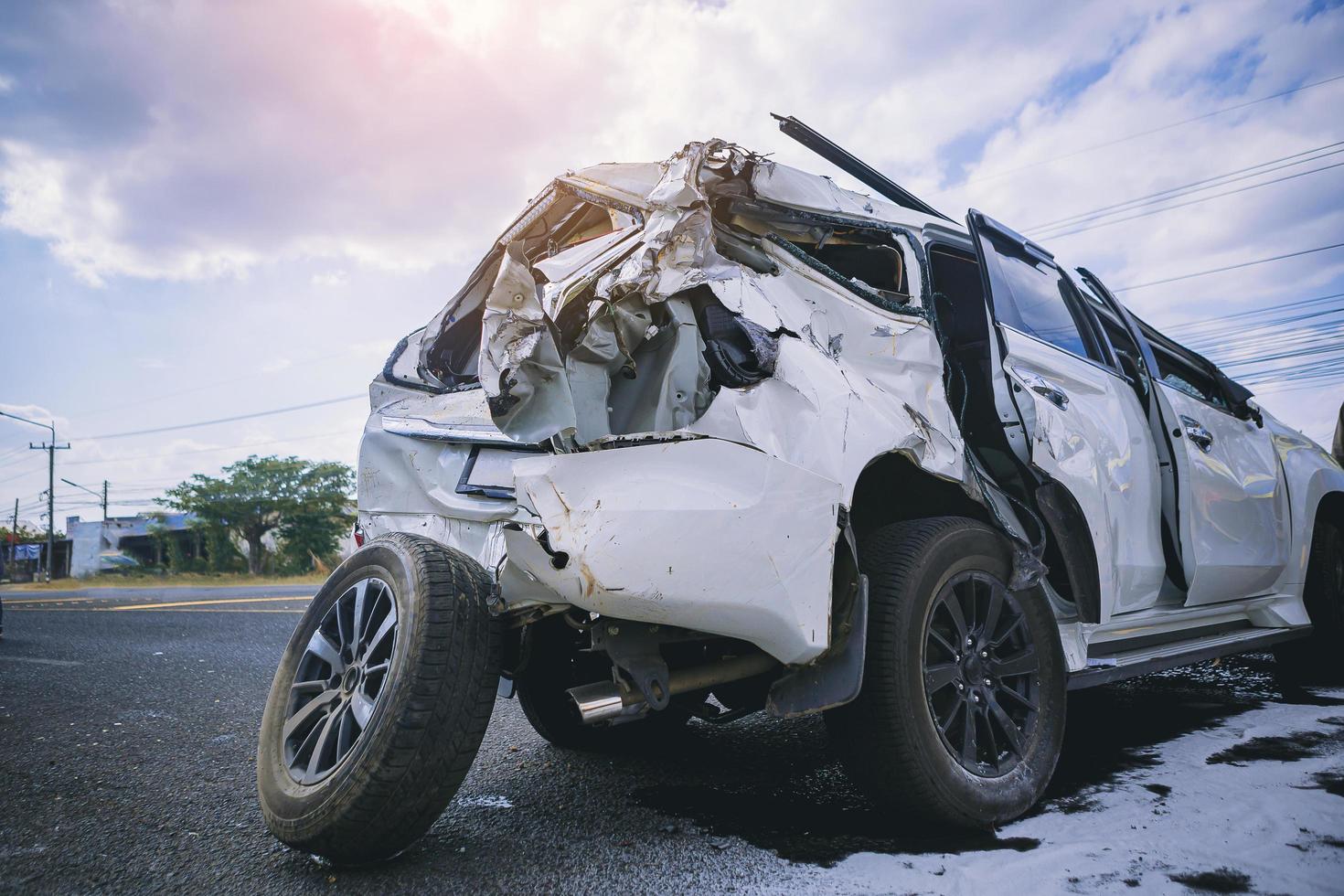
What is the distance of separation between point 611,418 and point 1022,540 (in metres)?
1.40

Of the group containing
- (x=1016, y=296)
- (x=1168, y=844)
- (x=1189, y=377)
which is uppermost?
(x=1016, y=296)

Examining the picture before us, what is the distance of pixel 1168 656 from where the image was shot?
3.16m

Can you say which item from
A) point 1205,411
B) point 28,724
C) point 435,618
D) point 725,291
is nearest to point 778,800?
point 435,618

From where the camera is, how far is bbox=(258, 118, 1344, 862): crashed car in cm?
187

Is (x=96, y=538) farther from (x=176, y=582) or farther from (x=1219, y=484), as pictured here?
(x=1219, y=484)

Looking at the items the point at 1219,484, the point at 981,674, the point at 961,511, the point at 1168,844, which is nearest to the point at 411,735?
the point at 981,674

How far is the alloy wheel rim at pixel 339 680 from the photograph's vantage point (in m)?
2.09

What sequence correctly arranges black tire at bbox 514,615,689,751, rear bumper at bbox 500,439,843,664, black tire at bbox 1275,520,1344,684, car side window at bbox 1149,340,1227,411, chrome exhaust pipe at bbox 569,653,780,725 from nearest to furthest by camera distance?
rear bumper at bbox 500,439,843,664
chrome exhaust pipe at bbox 569,653,780,725
black tire at bbox 514,615,689,751
car side window at bbox 1149,340,1227,411
black tire at bbox 1275,520,1344,684

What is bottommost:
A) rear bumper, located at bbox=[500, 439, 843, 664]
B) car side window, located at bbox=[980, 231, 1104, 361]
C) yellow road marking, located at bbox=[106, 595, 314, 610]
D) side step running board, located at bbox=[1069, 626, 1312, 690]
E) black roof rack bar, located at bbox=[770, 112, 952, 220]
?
yellow road marking, located at bbox=[106, 595, 314, 610]

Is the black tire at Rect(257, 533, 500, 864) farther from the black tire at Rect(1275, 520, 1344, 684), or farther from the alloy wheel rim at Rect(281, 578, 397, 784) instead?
the black tire at Rect(1275, 520, 1344, 684)

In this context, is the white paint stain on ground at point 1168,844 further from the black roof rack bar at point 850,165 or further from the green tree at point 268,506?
the green tree at point 268,506

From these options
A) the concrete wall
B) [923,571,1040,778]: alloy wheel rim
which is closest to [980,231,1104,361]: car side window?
[923,571,1040,778]: alloy wheel rim

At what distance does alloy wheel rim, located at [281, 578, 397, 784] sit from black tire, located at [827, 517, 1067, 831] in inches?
48.2

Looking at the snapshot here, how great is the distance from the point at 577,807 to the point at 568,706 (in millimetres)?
625
